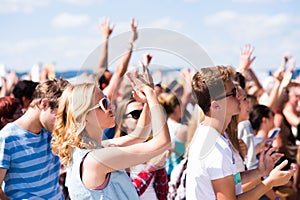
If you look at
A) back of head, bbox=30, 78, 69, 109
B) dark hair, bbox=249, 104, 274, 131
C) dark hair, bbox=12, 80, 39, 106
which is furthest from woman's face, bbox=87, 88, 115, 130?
dark hair, bbox=249, 104, 274, 131

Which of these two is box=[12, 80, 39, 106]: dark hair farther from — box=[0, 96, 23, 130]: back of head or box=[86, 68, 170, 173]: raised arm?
box=[86, 68, 170, 173]: raised arm

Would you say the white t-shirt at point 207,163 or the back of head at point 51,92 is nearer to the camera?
the white t-shirt at point 207,163

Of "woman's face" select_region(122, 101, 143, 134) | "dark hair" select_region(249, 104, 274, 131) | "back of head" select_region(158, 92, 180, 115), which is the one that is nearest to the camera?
"woman's face" select_region(122, 101, 143, 134)

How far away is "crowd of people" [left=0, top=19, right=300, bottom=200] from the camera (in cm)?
221

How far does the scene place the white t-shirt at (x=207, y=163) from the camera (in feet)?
8.25

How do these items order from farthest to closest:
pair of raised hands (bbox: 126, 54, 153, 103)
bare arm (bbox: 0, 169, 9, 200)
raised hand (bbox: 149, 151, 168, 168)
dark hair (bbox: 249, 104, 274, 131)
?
dark hair (bbox: 249, 104, 274, 131) < bare arm (bbox: 0, 169, 9, 200) < raised hand (bbox: 149, 151, 168, 168) < pair of raised hands (bbox: 126, 54, 153, 103)

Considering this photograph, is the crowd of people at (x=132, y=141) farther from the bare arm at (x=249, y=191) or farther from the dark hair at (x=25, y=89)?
the dark hair at (x=25, y=89)

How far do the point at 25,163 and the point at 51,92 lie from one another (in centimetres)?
45

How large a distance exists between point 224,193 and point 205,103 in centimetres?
45

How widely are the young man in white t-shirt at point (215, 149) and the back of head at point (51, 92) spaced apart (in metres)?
0.90

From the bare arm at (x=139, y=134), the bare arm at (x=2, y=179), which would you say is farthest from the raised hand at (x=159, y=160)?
the bare arm at (x=2, y=179)

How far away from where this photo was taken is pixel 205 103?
2.64 meters

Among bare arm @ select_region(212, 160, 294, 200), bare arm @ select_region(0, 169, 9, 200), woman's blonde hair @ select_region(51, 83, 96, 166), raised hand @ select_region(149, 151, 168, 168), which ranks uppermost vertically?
woman's blonde hair @ select_region(51, 83, 96, 166)

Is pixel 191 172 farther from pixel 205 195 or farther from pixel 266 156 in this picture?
pixel 266 156
